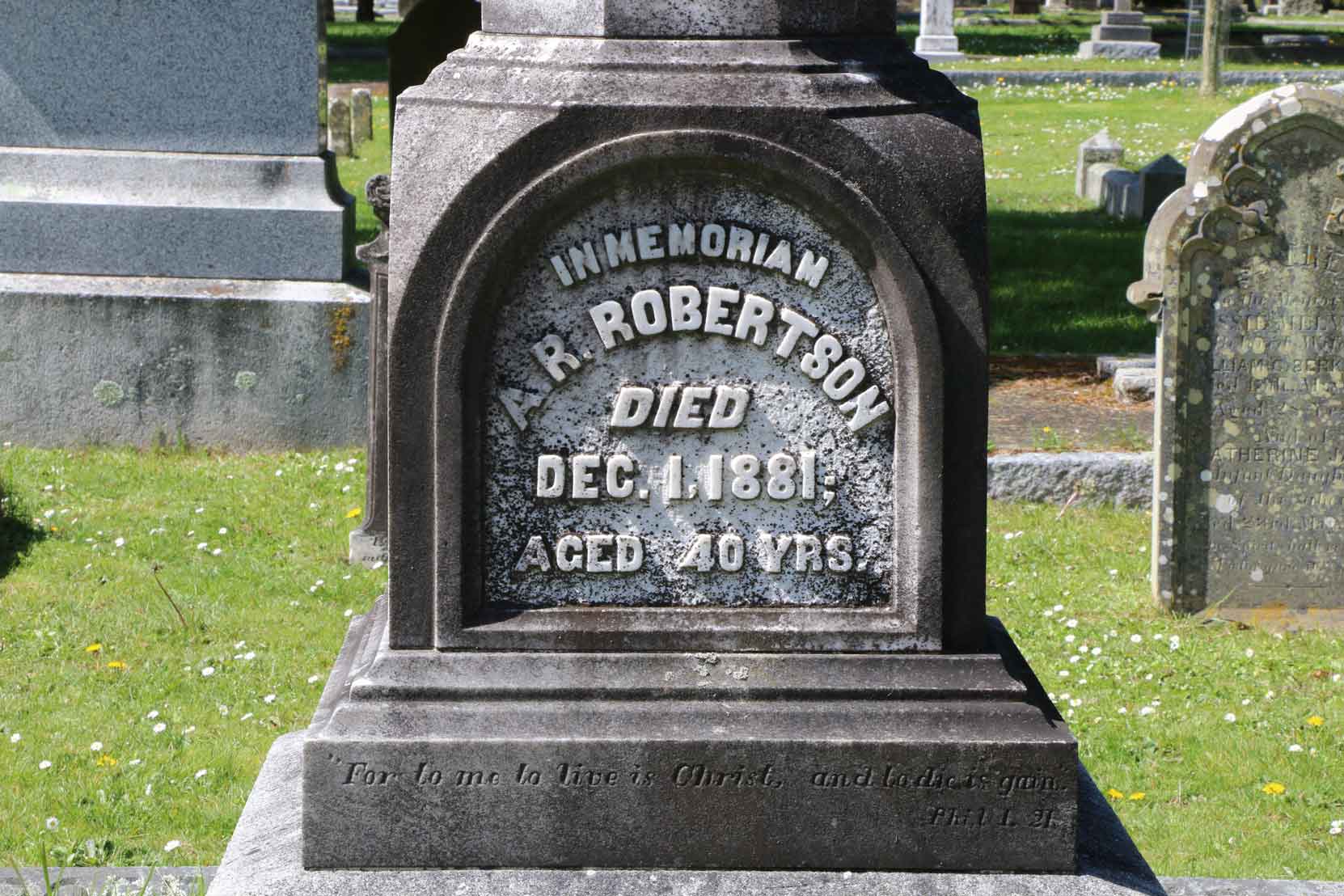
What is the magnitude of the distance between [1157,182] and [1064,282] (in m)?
2.46

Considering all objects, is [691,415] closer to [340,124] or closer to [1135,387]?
[1135,387]

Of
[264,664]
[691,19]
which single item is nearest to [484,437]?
[691,19]

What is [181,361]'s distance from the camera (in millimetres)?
7668

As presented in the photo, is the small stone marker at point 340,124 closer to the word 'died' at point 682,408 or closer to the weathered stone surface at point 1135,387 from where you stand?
the weathered stone surface at point 1135,387

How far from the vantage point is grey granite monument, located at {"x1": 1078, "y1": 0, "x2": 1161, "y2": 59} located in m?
29.5

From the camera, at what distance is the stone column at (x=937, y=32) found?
27141mm

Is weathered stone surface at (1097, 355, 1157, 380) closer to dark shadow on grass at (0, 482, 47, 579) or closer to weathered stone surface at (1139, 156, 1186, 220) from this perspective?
weathered stone surface at (1139, 156, 1186, 220)

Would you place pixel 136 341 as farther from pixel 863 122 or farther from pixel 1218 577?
pixel 863 122

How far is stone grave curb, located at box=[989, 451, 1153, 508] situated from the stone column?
20.4 m

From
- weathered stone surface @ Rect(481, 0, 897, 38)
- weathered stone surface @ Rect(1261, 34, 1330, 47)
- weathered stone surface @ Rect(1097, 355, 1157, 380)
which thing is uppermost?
weathered stone surface @ Rect(481, 0, 897, 38)

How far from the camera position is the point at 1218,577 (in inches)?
245

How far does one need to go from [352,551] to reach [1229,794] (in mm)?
3175

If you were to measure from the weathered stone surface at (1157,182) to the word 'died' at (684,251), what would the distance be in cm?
1140

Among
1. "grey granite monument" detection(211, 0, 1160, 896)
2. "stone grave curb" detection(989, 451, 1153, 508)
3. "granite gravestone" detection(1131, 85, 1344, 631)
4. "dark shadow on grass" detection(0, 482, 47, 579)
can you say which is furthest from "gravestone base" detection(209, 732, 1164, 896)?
"stone grave curb" detection(989, 451, 1153, 508)
